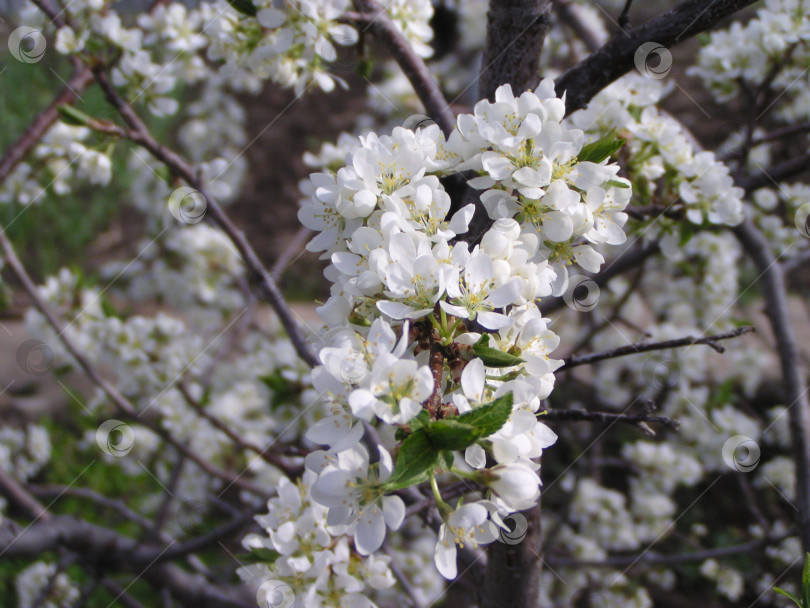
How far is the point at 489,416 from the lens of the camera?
2.14 feet

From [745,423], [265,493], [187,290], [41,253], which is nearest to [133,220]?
[41,253]

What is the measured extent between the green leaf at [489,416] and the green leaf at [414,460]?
0.14 ft

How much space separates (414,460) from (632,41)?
2.61 ft

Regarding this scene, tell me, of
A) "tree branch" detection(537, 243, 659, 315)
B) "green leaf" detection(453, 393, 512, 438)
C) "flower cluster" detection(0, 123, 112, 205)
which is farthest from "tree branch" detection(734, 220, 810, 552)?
"flower cluster" detection(0, 123, 112, 205)

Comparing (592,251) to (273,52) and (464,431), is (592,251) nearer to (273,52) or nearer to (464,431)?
(464,431)

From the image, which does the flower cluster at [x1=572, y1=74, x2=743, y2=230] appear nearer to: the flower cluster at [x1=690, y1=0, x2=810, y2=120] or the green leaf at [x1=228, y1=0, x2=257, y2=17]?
the flower cluster at [x1=690, y1=0, x2=810, y2=120]

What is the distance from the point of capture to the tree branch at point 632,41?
3.25ft

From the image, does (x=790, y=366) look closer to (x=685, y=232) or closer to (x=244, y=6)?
(x=685, y=232)

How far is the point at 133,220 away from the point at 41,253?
4.57 feet

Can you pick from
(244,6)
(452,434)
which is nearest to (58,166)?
(244,6)

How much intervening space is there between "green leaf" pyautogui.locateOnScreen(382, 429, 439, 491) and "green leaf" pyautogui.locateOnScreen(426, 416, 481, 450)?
0.01 metres

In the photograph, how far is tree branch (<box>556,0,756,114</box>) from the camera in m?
0.99

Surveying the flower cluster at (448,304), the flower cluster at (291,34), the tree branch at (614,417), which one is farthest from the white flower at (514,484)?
the flower cluster at (291,34)

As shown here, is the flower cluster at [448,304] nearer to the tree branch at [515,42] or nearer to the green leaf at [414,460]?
the green leaf at [414,460]
